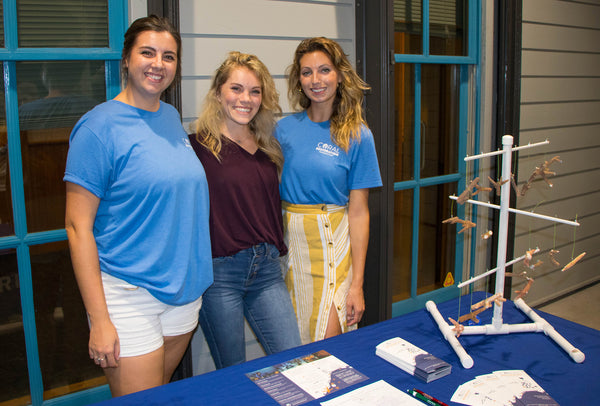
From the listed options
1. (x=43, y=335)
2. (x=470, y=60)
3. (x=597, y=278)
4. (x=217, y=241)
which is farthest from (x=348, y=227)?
(x=597, y=278)

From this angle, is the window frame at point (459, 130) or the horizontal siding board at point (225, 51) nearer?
the horizontal siding board at point (225, 51)

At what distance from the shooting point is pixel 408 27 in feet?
9.68

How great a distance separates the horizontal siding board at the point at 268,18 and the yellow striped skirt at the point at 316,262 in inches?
35.6

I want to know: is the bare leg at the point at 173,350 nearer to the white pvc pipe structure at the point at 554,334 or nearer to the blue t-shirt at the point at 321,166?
the blue t-shirt at the point at 321,166

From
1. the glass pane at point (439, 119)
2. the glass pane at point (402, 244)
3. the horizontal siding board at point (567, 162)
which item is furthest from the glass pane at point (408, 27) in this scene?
the horizontal siding board at point (567, 162)

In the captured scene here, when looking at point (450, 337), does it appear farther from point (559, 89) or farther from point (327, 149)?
point (559, 89)

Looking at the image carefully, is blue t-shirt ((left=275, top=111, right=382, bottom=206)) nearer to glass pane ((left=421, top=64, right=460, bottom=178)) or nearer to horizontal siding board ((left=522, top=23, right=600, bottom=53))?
glass pane ((left=421, top=64, right=460, bottom=178))

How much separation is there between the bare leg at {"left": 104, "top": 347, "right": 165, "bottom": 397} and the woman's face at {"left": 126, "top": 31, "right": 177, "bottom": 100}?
852mm

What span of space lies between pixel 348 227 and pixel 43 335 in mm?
1350

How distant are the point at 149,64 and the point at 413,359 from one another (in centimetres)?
123

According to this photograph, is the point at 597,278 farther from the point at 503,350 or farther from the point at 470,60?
the point at 503,350

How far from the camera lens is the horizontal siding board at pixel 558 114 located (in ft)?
12.0

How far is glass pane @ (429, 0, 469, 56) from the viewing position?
10.1ft

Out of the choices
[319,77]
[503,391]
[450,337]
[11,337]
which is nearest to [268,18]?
[319,77]
